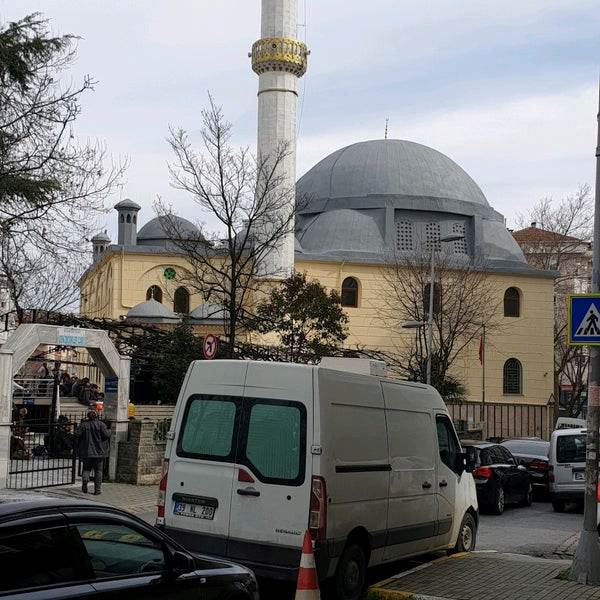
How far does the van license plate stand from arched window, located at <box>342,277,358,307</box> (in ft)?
161

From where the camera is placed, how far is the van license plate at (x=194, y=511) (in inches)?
346

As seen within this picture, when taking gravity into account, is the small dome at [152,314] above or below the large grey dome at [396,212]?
below

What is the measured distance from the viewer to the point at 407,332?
56781 millimetres

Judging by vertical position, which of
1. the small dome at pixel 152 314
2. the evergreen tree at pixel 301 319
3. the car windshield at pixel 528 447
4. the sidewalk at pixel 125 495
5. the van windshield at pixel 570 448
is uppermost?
the small dome at pixel 152 314

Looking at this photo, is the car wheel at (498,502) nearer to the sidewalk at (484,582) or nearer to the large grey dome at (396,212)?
the sidewalk at (484,582)

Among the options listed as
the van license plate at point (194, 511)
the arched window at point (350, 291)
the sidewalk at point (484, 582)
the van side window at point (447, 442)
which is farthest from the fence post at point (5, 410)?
the arched window at point (350, 291)

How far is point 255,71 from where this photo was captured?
49.7 m

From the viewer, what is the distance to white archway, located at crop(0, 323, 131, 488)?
16.5 m

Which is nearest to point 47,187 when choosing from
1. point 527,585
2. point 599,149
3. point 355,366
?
point 355,366

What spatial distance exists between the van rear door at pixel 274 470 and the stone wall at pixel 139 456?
35.1 feet

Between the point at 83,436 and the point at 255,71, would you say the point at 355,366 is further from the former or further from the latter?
the point at 255,71

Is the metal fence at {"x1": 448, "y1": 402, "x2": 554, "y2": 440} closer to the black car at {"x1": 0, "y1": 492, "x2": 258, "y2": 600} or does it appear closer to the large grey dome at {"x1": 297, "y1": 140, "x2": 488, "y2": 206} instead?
the large grey dome at {"x1": 297, "y1": 140, "x2": 488, "y2": 206}

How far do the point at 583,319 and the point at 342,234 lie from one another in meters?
49.9

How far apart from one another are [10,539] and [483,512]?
1462cm
